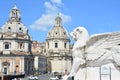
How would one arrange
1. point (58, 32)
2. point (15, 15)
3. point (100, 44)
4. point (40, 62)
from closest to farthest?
1. point (100, 44)
2. point (15, 15)
3. point (40, 62)
4. point (58, 32)

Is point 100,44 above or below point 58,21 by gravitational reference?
below

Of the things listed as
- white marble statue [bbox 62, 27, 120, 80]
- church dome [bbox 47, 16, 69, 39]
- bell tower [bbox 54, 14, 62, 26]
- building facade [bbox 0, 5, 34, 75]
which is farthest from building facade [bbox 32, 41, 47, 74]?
white marble statue [bbox 62, 27, 120, 80]

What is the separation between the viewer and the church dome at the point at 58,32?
8315 centimetres

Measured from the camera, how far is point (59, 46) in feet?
271

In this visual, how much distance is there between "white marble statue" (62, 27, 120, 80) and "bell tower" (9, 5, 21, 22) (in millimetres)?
54605

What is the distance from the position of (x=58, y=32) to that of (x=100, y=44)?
69928 mm

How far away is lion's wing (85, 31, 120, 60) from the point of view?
12.9 meters

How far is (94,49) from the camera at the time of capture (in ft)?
44.1

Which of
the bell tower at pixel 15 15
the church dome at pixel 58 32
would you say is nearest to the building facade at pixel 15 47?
the bell tower at pixel 15 15

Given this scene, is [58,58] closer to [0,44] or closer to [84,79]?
[0,44]

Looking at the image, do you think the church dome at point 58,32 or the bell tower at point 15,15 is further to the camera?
the church dome at point 58,32

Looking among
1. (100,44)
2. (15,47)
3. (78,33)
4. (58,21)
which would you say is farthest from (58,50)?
(100,44)

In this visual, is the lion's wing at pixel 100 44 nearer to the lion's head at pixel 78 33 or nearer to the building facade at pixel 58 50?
the lion's head at pixel 78 33

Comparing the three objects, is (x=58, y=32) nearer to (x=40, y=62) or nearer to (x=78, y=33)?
(x=40, y=62)
